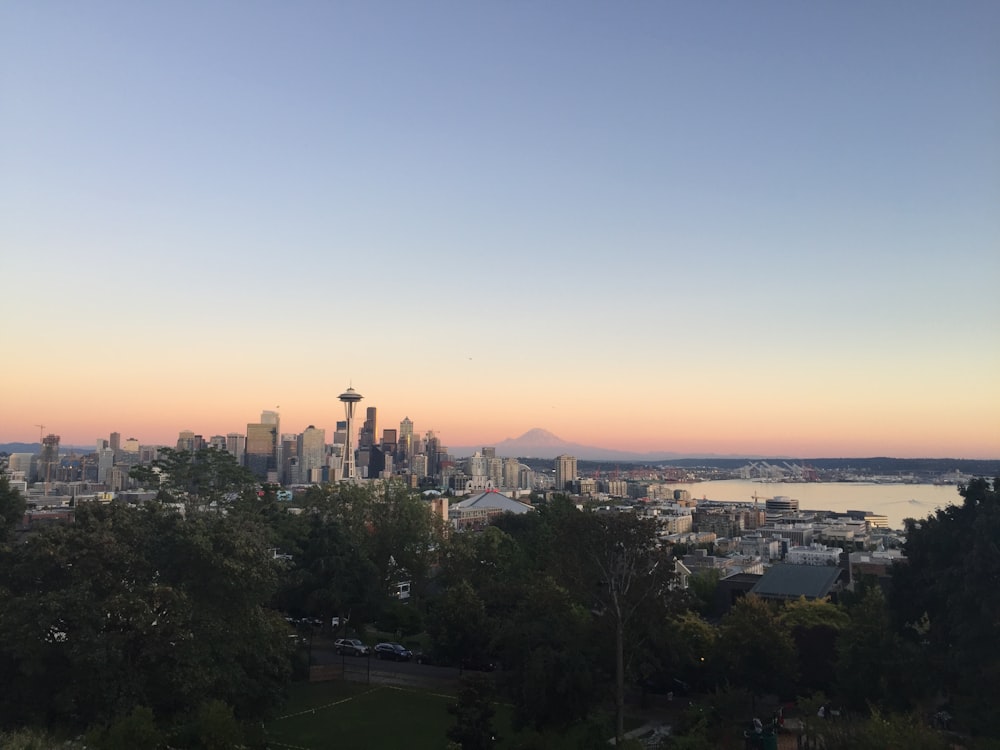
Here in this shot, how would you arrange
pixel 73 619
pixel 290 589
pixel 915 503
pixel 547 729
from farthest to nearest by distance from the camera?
1. pixel 915 503
2. pixel 290 589
3. pixel 547 729
4. pixel 73 619

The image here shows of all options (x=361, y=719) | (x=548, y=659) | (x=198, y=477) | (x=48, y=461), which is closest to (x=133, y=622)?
(x=361, y=719)

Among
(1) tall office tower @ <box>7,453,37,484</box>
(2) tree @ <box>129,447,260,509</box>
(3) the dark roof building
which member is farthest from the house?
(1) tall office tower @ <box>7,453,37,484</box>

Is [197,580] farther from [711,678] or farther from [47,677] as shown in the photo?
[711,678]

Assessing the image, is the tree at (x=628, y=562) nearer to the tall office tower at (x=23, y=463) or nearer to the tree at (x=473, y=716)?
the tree at (x=473, y=716)

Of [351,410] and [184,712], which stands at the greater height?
[351,410]

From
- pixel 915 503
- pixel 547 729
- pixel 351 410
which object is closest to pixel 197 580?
pixel 547 729

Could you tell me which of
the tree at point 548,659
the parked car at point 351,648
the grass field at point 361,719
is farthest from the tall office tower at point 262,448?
the tree at point 548,659
